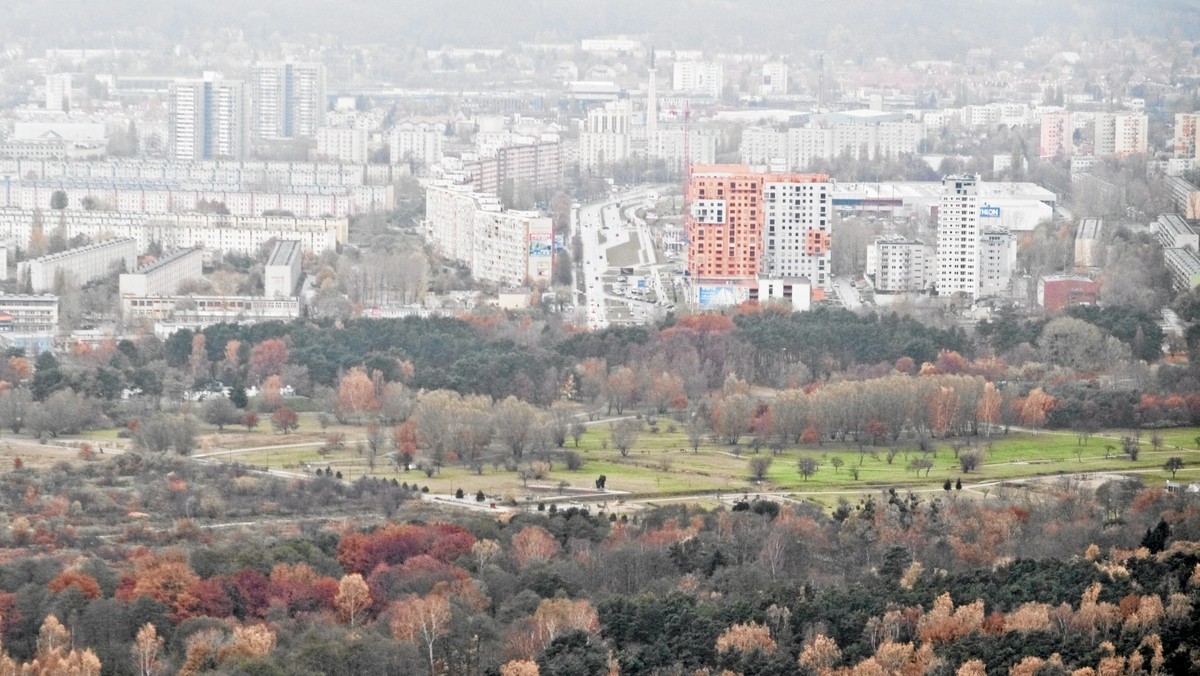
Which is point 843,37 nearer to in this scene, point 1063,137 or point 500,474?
point 1063,137

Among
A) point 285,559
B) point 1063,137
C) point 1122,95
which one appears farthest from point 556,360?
point 1063,137

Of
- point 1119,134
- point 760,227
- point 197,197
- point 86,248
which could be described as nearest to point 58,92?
point 197,197

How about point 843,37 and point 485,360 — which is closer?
point 485,360

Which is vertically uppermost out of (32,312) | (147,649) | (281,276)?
(281,276)

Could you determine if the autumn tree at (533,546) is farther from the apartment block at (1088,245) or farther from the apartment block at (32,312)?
the apartment block at (1088,245)

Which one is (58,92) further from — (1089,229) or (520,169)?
(1089,229)

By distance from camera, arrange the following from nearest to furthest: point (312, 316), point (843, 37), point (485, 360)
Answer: point (485, 360)
point (312, 316)
point (843, 37)

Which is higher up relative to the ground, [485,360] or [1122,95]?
[1122,95]
